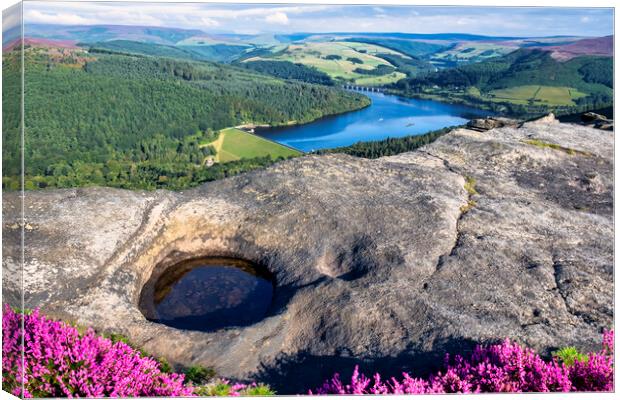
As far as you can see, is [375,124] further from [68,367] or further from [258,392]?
[68,367]

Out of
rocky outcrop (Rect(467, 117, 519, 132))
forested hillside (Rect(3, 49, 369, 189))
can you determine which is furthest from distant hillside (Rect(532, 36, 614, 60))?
forested hillside (Rect(3, 49, 369, 189))

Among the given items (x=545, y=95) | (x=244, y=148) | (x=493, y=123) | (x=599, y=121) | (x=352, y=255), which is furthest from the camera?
(x=244, y=148)

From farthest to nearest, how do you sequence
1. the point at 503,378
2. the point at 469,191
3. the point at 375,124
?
the point at 375,124, the point at 469,191, the point at 503,378

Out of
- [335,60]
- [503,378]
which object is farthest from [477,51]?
[335,60]

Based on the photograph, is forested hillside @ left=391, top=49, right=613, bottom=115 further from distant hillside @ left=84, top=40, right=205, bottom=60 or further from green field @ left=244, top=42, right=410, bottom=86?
distant hillside @ left=84, top=40, right=205, bottom=60

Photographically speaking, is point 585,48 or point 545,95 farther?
point 545,95

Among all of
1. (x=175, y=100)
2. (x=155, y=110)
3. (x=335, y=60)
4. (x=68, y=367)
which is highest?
(x=335, y=60)
